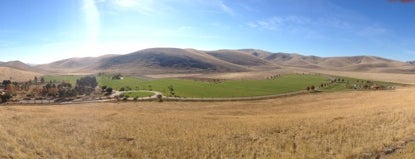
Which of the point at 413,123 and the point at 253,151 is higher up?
the point at 413,123

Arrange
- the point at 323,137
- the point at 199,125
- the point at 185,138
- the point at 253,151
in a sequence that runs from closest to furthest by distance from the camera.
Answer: the point at 253,151
the point at 323,137
the point at 185,138
the point at 199,125

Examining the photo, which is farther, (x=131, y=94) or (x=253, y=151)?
(x=131, y=94)

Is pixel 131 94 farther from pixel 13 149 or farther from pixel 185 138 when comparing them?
pixel 13 149

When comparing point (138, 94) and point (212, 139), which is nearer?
point (212, 139)

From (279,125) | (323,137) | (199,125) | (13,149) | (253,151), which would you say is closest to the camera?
(13,149)

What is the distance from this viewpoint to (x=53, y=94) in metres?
107

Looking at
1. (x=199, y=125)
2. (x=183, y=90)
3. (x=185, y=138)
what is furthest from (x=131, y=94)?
(x=185, y=138)

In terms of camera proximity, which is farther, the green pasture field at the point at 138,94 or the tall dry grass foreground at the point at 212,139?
the green pasture field at the point at 138,94

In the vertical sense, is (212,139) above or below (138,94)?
below

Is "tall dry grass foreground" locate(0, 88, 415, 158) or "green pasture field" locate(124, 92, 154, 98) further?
"green pasture field" locate(124, 92, 154, 98)

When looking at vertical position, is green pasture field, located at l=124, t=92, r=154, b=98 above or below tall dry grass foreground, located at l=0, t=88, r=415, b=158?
above

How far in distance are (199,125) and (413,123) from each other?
21883 millimetres

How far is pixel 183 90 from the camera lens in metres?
118

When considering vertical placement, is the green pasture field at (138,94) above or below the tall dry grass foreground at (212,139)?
above
